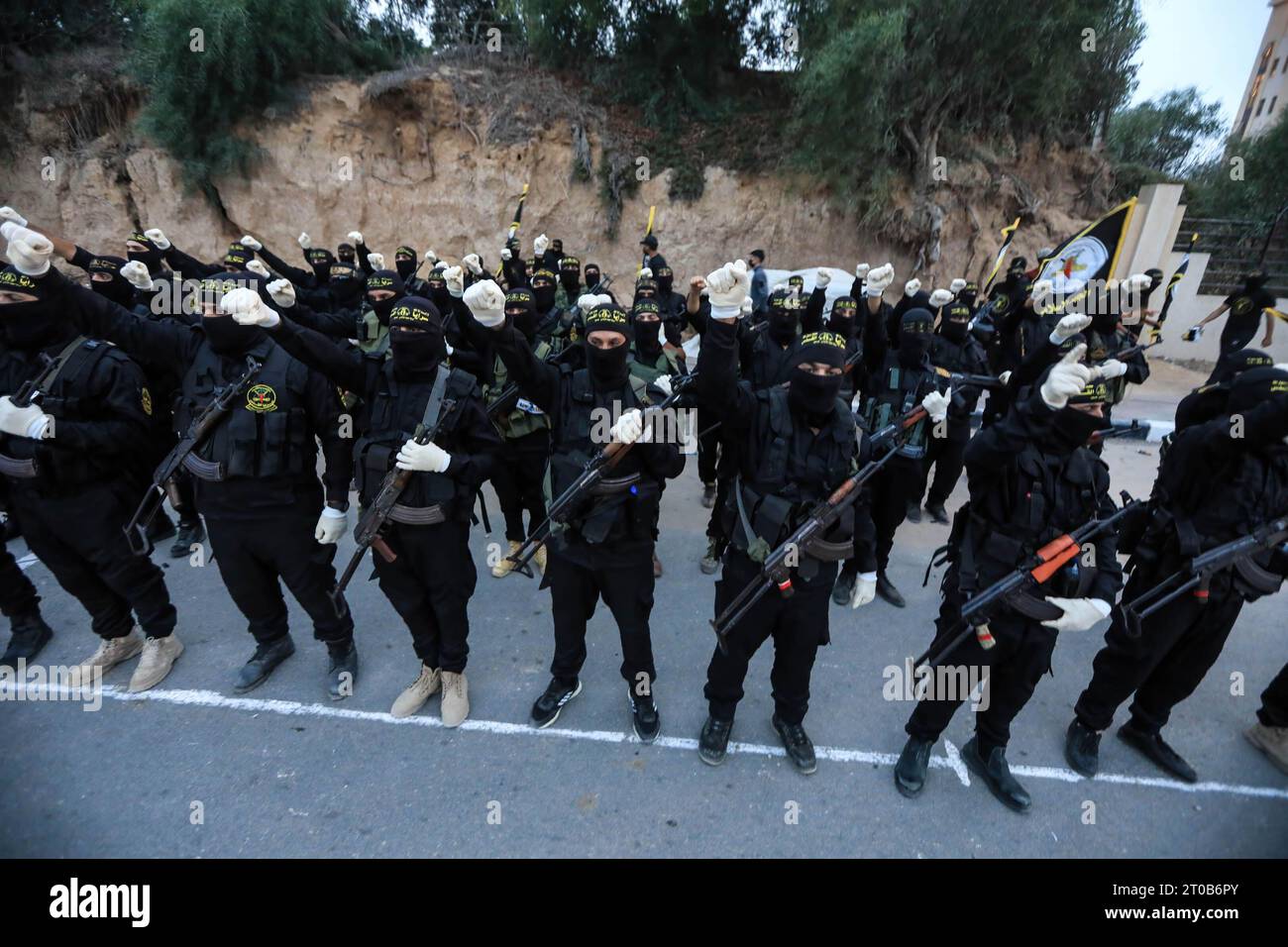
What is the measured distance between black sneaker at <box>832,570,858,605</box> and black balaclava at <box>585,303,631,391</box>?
2623mm

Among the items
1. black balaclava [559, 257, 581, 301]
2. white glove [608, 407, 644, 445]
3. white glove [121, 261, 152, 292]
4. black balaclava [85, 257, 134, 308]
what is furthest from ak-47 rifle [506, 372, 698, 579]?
black balaclava [559, 257, 581, 301]

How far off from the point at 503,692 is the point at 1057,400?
3285 mm

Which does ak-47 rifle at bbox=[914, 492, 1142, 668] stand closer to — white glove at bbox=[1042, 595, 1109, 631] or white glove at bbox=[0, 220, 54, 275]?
white glove at bbox=[1042, 595, 1109, 631]

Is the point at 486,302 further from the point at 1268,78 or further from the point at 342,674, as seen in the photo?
the point at 1268,78

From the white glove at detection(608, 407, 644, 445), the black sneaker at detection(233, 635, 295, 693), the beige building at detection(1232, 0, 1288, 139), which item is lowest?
the black sneaker at detection(233, 635, 295, 693)

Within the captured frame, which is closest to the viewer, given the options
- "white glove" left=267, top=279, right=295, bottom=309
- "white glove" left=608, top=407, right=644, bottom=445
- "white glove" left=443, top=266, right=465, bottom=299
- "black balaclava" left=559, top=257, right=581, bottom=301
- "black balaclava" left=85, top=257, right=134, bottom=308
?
"white glove" left=608, top=407, right=644, bottom=445

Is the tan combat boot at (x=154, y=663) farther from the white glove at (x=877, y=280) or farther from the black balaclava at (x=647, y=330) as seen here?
the white glove at (x=877, y=280)

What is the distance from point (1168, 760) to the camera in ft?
10.2

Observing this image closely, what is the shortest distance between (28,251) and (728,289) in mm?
3336

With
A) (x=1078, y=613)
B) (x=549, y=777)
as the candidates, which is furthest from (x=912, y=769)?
(x=549, y=777)

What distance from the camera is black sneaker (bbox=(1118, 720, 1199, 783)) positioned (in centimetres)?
308

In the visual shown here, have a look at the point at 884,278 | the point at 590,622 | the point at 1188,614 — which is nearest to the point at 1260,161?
the point at 884,278

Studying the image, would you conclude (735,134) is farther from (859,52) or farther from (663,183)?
(859,52)

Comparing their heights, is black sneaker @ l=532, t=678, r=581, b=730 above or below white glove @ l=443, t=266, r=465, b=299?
below
